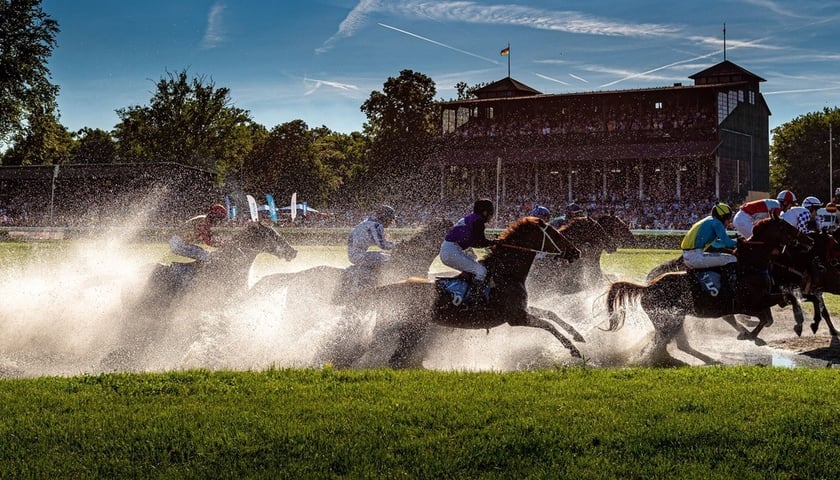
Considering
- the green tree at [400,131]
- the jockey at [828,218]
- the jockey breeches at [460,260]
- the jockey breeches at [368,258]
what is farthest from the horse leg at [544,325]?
the green tree at [400,131]

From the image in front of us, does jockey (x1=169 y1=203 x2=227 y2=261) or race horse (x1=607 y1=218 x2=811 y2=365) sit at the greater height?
jockey (x1=169 y1=203 x2=227 y2=261)

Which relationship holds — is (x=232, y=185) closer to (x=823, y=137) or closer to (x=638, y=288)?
(x=823, y=137)

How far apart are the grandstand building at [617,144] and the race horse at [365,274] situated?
3796 cm

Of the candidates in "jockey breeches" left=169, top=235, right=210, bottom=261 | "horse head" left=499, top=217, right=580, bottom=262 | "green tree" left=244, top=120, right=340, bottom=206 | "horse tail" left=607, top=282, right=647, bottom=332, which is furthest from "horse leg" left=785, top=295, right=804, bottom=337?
"green tree" left=244, top=120, right=340, bottom=206

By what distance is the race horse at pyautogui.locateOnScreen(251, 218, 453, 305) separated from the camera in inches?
431

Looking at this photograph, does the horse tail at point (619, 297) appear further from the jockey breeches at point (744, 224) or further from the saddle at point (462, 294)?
the jockey breeches at point (744, 224)

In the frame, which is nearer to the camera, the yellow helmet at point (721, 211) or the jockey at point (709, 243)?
the jockey at point (709, 243)

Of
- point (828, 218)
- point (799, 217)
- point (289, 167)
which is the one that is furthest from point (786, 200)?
A: point (289, 167)

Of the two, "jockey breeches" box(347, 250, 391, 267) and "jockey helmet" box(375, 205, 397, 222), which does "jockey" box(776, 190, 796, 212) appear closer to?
"jockey helmet" box(375, 205, 397, 222)

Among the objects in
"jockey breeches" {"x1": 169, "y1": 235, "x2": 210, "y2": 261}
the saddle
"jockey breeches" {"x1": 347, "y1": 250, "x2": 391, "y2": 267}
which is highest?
"jockey breeches" {"x1": 169, "y1": 235, "x2": 210, "y2": 261}

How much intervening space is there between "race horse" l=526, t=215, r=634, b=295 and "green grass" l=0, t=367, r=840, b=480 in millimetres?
4893

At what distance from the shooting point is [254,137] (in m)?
82.7

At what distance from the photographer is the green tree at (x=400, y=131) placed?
204ft

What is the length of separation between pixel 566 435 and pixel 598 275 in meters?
7.67
